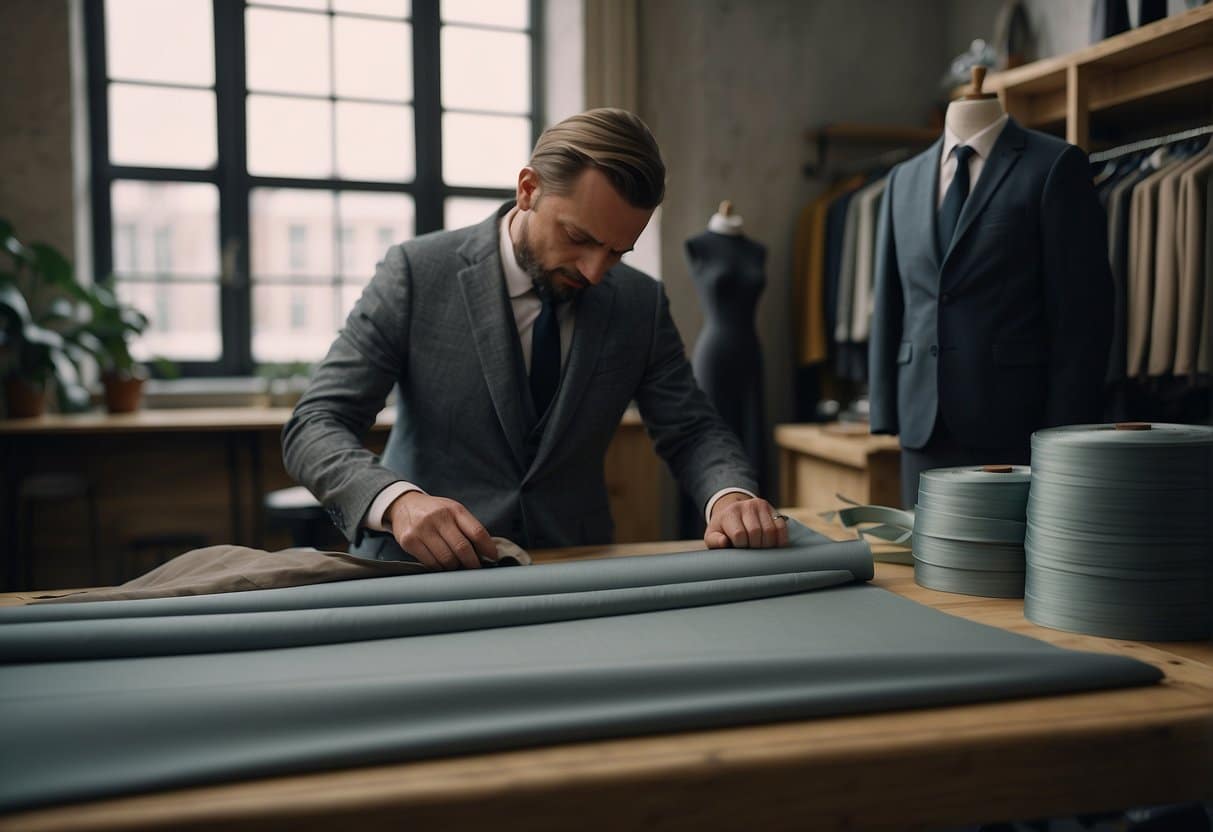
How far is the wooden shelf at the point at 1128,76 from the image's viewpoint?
2.96 meters

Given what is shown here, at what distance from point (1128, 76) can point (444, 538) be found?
3194 millimetres

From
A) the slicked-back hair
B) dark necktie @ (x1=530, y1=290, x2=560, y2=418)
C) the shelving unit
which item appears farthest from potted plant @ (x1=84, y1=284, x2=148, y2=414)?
the shelving unit

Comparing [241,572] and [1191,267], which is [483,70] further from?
[241,572]

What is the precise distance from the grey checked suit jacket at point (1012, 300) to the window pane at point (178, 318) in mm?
3546

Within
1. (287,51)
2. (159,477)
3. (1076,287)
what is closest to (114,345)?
(159,477)

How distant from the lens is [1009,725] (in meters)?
0.79

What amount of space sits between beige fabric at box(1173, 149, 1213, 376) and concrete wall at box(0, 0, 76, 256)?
4373 millimetres

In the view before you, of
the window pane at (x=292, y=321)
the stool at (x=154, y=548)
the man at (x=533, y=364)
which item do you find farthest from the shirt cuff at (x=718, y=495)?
the window pane at (x=292, y=321)

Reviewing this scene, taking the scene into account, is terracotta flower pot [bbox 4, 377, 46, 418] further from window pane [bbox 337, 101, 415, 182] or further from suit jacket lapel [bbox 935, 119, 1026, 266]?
suit jacket lapel [bbox 935, 119, 1026, 266]

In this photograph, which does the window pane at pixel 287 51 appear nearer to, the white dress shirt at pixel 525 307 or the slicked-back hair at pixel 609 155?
the white dress shirt at pixel 525 307

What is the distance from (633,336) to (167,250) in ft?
11.7

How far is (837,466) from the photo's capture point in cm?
354

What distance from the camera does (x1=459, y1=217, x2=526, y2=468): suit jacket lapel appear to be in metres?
1.67

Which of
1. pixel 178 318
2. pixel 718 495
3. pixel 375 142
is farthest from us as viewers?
pixel 375 142
